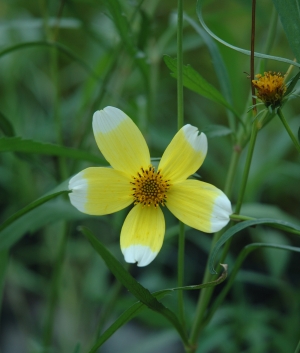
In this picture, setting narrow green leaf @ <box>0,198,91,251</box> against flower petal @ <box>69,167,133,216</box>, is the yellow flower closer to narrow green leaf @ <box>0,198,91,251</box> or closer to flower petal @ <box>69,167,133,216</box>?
flower petal @ <box>69,167,133,216</box>

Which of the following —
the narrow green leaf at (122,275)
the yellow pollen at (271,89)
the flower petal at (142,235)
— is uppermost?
the yellow pollen at (271,89)

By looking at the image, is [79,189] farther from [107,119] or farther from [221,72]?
[221,72]

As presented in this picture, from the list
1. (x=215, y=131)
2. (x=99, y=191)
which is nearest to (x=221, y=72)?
(x=215, y=131)

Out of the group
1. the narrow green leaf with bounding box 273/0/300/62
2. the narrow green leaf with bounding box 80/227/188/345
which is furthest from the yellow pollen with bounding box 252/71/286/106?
the narrow green leaf with bounding box 80/227/188/345

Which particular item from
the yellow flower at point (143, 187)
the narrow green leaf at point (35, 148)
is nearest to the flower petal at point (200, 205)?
the yellow flower at point (143, 187)

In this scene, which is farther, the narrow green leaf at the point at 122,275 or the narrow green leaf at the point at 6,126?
the narrow green leaf at the point at 6,126

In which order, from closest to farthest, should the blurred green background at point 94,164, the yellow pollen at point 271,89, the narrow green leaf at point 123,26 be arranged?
the yellow pollen at point 271,89, the narrow green leaf at point 123,26, the blurred green background at point 94,164

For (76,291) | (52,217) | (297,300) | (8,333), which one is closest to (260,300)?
(297,300)

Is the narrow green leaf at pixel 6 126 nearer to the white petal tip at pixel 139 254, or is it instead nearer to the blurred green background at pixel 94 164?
the blurred green background at pixel 94 164
